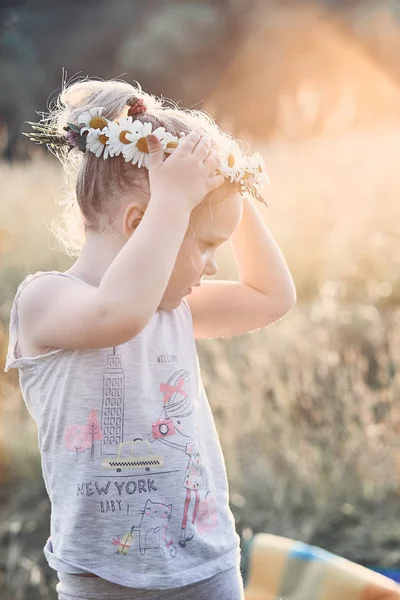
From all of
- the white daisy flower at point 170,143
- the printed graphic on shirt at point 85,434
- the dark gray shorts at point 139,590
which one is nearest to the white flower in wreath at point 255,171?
the white daisy flower at point 170,143

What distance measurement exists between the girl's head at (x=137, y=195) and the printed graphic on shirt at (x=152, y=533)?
15.5 inches

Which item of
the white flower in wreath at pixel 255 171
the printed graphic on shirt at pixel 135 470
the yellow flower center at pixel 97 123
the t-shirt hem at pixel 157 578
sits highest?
the yellow flower center at pixel 97 123

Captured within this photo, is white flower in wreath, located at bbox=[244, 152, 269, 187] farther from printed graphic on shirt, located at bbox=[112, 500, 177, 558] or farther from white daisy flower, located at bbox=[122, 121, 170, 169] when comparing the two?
printed graphic on shirt, located at bbox=[112, 500, 177, 558]

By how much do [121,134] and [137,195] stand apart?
12 cm

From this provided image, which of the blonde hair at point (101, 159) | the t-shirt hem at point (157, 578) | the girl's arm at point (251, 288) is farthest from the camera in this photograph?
the girl's arm at point (251, 288)

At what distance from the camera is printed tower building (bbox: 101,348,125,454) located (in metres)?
1.54

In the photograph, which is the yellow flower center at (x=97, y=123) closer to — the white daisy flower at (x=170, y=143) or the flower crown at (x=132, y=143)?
the flower crown at (x=132, y=143)

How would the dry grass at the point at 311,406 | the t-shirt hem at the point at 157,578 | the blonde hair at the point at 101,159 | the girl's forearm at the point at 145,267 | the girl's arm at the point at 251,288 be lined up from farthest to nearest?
the dry grass at the point at 311,406 < the girl's arm at the point at 251,288 < the blonde hair at the point at 101,159 < the t-shirt hem at the point at 157,578 < the girl's forearm at the point at 145,267

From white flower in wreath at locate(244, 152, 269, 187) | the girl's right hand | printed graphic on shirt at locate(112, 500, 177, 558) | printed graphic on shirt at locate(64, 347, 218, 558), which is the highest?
white flower in wreath at locate(244, 152, 269, 187)

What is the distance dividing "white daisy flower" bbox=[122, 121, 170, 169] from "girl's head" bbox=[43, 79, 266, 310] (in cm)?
4

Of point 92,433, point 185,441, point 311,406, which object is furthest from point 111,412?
point 311,406

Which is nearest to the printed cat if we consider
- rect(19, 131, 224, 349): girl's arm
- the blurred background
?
rect(19, 131, 224, 349): girl's arm

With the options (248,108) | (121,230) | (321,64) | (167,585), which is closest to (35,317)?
(121,230)

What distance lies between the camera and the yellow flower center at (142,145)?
5.10 ft
